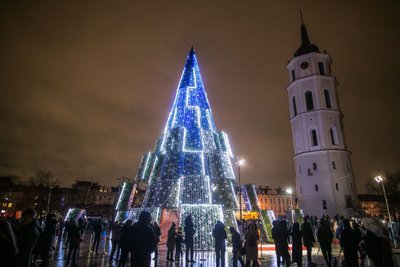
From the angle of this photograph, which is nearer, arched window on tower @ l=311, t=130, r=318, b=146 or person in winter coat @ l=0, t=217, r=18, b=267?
person in winter coat @ l=0, t=217, r=18, b=267

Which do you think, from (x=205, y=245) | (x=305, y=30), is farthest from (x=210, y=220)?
(x=305, y=30)

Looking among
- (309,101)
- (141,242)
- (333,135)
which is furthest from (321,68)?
(141,242)

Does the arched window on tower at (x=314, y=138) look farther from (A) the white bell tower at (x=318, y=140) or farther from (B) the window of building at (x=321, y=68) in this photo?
(B) the window of building at (x=321, y=68)

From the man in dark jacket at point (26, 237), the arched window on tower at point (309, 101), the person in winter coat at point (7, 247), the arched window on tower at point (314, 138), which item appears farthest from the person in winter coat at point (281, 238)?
the arched window on tower at point (309, 101)

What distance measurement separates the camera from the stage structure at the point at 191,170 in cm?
1509

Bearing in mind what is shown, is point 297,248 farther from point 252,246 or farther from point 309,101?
point 309,101

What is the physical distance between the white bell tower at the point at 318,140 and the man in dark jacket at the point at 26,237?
143 feet

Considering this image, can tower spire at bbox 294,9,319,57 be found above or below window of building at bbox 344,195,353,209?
above

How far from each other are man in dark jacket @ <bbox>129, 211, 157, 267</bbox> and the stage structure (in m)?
9.03

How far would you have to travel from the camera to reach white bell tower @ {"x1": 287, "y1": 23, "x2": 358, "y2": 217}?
Result: 42656mm

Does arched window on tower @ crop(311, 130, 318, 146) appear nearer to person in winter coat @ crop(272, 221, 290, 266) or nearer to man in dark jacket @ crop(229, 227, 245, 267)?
person in winter coat @ crop(272, 221, 290, 266)

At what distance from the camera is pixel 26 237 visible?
18.0 ft

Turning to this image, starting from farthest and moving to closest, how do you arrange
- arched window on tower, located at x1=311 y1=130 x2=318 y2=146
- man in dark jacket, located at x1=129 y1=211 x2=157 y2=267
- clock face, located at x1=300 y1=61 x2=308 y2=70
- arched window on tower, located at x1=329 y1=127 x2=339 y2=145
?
clock face, located at x1=300 y1=61 x2=308 y2=70 → arched window on tower, located at x1=311 y1=130 x2=318 y2=146 → arched window on tower, located at x1=329 y1=127 x2=339 y2=145 → man in dark jacket, located at x1=129 y1=211 x2=157 y2=267

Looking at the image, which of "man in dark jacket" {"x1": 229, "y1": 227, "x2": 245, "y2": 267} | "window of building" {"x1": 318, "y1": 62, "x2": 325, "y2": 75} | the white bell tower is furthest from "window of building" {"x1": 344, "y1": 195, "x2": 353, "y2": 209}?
"man in dark jacket" {"x1": 229, "y1": 227, "x2": 245, "y2": 267}
